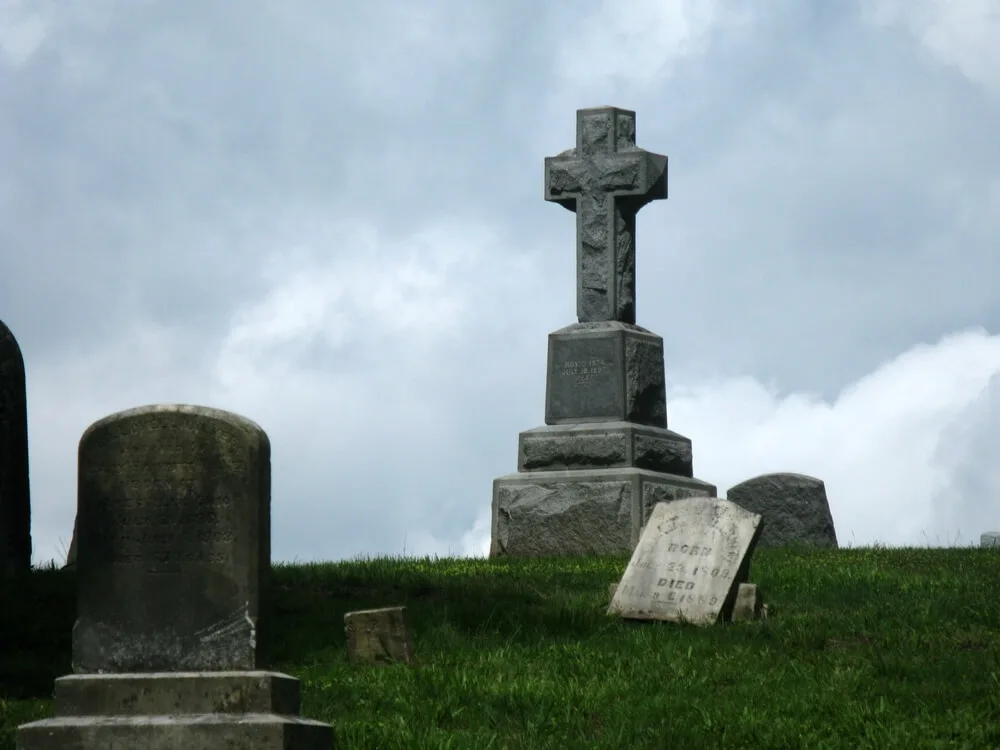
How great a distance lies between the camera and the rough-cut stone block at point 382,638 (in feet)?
31.9

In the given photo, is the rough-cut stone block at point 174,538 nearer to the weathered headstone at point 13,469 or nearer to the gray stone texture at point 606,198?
the weathered headstone at point 13,469

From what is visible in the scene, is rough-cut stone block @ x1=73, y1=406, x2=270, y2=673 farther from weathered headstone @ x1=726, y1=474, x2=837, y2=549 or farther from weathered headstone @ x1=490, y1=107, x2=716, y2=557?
weathered headstone @ x1=726, y1=474, x2=837, y2=549

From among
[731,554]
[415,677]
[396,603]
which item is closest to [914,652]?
[731,554]

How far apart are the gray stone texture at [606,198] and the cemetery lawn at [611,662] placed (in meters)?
4.45

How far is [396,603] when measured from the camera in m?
11.6

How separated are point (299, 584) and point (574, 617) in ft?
8.54

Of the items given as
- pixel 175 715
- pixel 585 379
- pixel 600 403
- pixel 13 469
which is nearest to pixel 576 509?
pixel 600 403

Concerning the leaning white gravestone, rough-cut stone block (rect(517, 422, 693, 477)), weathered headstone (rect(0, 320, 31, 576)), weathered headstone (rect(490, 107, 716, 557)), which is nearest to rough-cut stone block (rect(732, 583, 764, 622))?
the leaning white gravestone

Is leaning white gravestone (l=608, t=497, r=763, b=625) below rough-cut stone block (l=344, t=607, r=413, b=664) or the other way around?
the other way around

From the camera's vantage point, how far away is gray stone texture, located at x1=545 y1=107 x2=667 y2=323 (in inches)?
680

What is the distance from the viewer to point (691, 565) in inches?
448

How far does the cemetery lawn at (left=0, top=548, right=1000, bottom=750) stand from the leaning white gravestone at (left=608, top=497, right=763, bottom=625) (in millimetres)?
307

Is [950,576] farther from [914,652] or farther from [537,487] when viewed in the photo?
[537,487]

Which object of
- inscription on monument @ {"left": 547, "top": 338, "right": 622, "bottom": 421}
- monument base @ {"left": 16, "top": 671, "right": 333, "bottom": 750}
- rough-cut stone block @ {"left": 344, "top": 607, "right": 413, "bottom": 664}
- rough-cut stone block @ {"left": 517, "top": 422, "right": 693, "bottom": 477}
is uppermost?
inscription on monument @ {"left": 547, "top": 338, "right": 622, "bottom": 421}
